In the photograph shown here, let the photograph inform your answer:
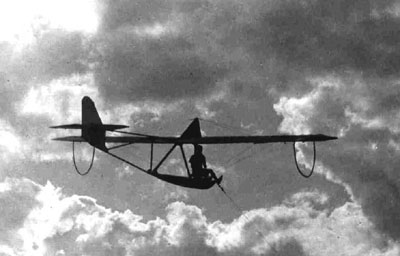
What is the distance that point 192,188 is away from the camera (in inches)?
1506

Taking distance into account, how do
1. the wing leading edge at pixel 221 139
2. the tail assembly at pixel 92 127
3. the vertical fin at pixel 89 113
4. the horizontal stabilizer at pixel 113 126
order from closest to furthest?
the horizontal stabilizer at pixel 113 126
the tail assembly at pixel 92 127
the wing leading edge at pixel 221 139
the vertical fin at pixel 89 113

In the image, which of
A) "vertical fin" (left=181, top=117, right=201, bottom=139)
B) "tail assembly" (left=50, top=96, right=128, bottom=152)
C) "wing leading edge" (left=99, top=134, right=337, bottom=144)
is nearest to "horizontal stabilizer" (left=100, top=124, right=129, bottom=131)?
"tail assembly" (left=50, top=96, right=128, bottom=152)

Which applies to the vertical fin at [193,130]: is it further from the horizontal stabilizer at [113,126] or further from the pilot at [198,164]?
the horizontal stabilizer at [113,126]

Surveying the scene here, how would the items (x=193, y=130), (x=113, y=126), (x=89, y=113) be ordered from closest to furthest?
(x=113, y=126), (x=89, y=113), (x=193, y=130)

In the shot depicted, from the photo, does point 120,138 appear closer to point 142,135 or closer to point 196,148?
point 142,135

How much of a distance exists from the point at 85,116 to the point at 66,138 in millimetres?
3173

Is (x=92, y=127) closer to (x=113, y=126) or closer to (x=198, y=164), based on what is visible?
(x=113, y=126)

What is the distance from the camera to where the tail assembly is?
3500 centimetres

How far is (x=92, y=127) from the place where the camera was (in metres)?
36.3

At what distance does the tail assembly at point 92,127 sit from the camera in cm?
3500

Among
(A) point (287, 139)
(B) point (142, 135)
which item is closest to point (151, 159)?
(B) point (142, 135)

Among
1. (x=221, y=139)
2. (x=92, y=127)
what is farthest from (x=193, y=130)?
Result: (x=92, y=127)

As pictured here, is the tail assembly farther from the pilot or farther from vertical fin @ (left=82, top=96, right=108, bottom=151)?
the pilot

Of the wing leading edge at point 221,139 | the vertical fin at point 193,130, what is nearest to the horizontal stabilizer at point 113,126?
the wing leading edge at point 221,139
